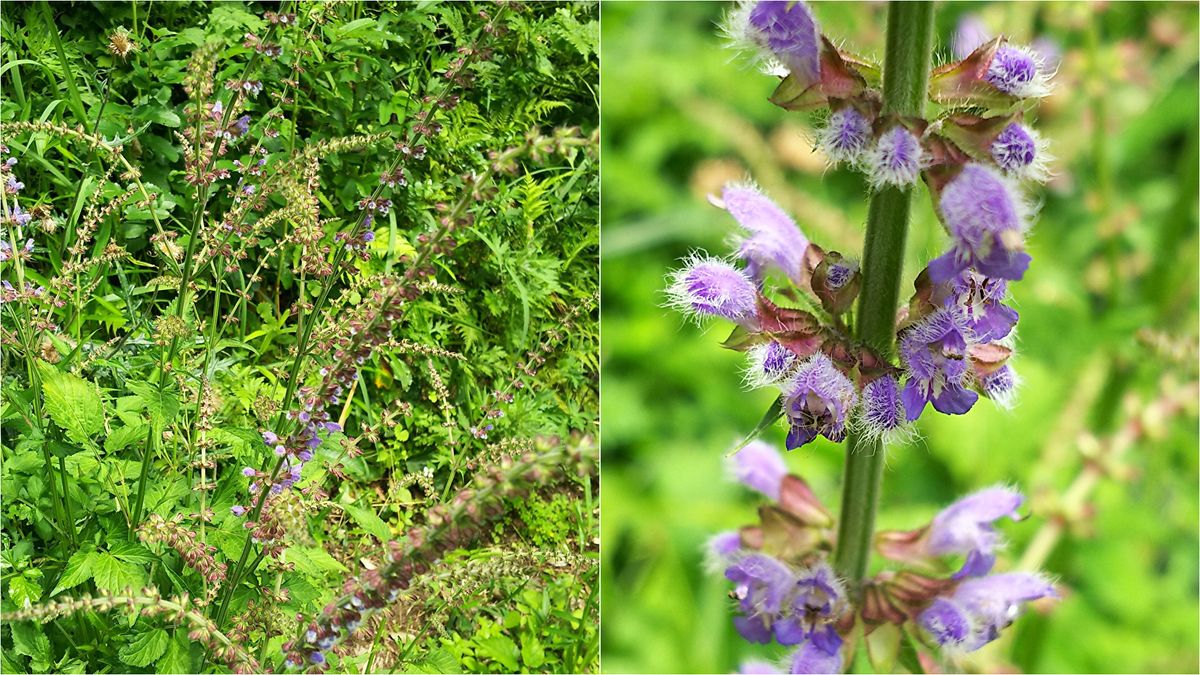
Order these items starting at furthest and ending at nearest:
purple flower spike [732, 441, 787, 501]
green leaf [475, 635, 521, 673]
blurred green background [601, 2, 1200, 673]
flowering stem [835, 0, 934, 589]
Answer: blurred green background [601, 2, 1200, 673] < green leaf [475, 635, 521, 673] < purple flower spike [732, 441, 787, 501] < flowering stem [835, 0, 934, 589]

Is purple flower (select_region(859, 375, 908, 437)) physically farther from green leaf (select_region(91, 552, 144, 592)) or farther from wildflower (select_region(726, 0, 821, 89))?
green leaf (select_region(91, 552, 144, 592))

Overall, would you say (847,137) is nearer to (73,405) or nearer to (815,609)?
(815,609)

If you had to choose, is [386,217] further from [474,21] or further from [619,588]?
[619,588]

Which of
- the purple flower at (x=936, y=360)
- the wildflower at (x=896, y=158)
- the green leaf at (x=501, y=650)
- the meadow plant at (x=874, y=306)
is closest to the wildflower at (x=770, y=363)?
the meadow plant at (x=874, y=306)

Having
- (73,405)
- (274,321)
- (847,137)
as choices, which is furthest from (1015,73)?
(73,405)

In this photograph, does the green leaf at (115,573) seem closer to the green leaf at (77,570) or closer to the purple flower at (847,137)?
the green leaf at (77,570)

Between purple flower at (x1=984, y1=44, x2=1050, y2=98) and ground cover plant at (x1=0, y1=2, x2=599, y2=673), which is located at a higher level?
purple flower at (x1=984, y1=44, x2=1050, y2=98)

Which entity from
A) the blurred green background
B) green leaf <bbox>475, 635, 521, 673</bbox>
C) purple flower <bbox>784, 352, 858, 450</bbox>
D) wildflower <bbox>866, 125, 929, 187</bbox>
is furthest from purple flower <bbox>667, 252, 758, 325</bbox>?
green leaf <bbox>475, 635, 521, 673</bbox>

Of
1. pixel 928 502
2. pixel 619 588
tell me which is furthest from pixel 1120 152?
pixel 619 588

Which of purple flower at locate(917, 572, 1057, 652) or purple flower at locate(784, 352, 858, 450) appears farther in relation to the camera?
purple flower at locate(917, 572, 1057, 652)
